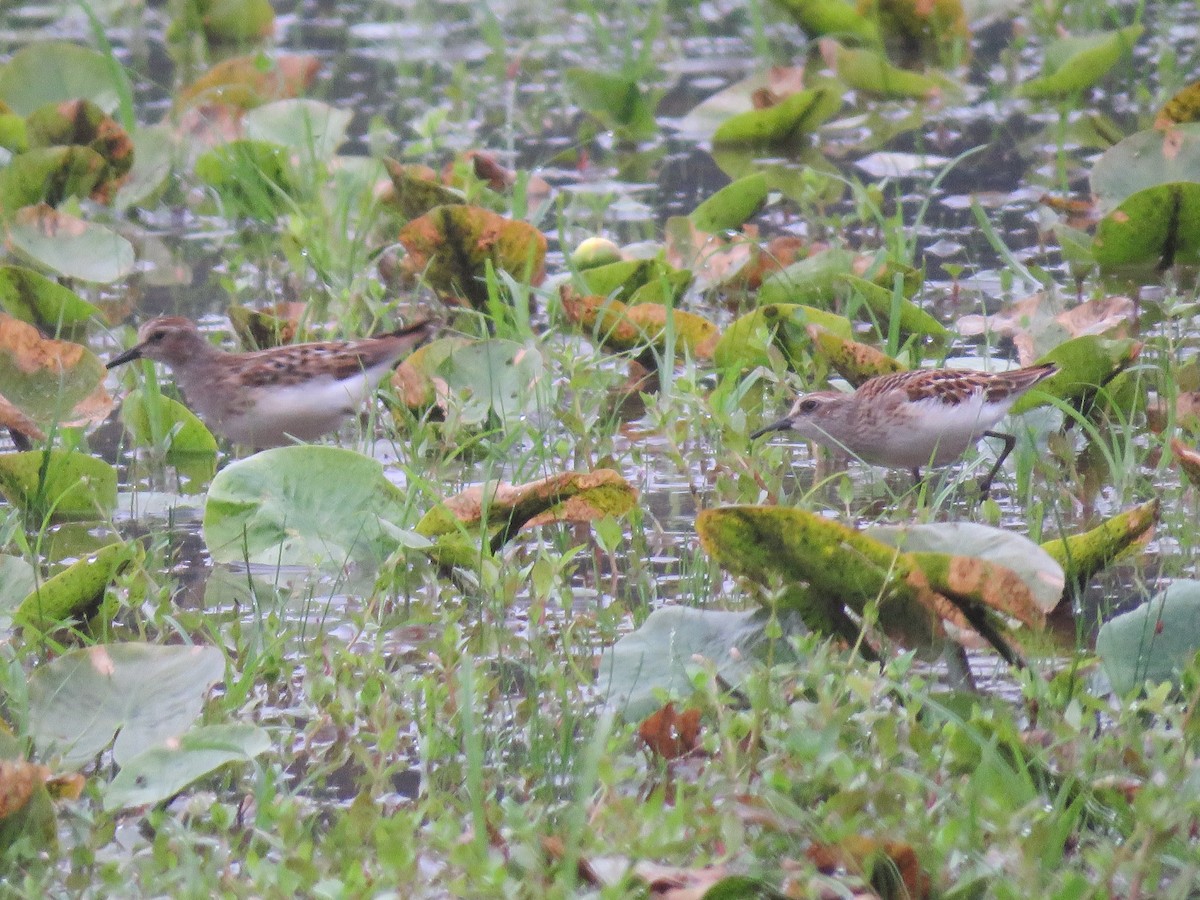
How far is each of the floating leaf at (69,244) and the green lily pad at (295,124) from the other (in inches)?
46.5

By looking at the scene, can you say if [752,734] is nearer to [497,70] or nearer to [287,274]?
[287,274]

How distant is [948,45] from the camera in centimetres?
934

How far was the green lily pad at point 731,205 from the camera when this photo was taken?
6.30 metres

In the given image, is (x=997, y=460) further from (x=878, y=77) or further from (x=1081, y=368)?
(x=878, y=77)

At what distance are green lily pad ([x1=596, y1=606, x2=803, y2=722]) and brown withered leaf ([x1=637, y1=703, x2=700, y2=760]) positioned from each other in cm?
6

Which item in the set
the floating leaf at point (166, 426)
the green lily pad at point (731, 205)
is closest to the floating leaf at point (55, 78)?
the green lily pad at point (731, 205)

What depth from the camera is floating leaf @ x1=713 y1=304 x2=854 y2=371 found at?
17.2 feet

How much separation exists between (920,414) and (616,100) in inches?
152

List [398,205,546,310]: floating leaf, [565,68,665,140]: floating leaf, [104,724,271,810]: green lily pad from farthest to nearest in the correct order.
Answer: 1. [565,68,665,140]: floating leaf
2. [398,205,546,310]: floating leaf
3. [104,724,271,810]: green lily pad

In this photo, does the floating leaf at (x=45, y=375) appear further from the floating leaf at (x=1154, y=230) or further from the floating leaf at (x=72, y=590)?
the floating leaf at (x=1154, y=230)

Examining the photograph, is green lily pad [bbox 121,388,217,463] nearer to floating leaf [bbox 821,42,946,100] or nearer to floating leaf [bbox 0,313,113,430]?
floating leaf [bbox 0,313,113,430]

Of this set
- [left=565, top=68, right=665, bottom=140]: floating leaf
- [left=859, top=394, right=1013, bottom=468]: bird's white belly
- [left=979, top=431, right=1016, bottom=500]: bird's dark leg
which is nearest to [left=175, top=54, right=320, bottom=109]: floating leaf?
[left=565, top=68, right=665, bottom=140]: floating leaf

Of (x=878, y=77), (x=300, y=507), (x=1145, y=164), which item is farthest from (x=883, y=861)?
(x=878, y=77)

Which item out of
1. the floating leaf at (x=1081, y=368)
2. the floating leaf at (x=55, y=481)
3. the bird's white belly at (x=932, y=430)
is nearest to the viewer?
the floating leaf at (x=55, y=481)
